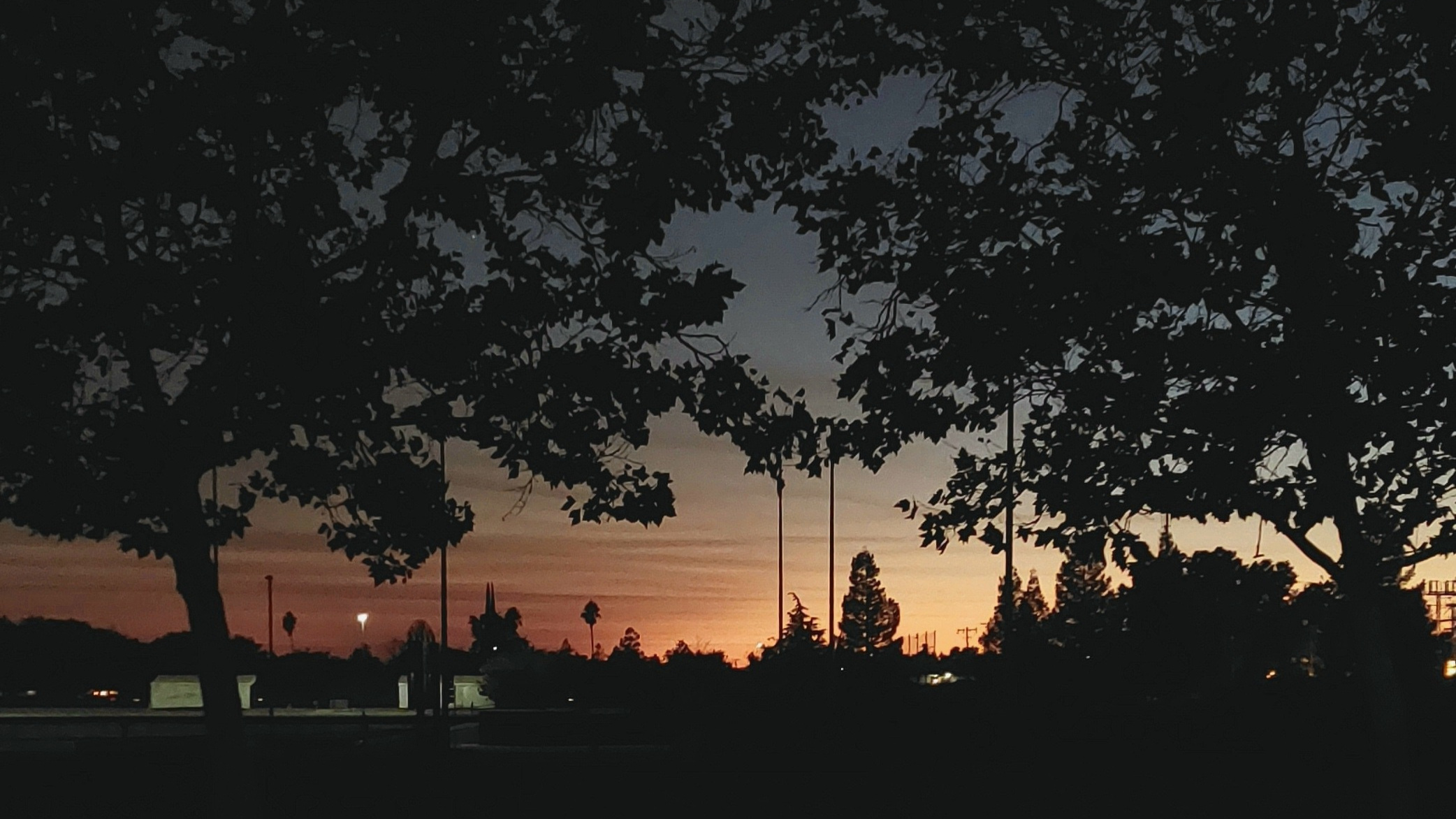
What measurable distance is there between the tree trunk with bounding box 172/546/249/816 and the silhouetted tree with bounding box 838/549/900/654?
134m

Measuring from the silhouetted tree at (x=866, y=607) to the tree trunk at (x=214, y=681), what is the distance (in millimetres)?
133581

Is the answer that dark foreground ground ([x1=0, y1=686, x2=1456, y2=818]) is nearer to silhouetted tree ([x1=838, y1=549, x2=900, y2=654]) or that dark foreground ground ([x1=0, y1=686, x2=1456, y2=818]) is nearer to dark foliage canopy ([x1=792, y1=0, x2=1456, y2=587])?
dark foliage canopy ([x1=792, y1=0, x2=1456, y2=587])

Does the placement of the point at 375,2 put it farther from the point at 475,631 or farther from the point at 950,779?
the point at 475,631

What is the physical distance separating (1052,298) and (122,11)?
27.2 ft

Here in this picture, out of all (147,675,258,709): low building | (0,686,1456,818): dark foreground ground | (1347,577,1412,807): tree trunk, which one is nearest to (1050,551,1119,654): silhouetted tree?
(147,675,258,709): low building

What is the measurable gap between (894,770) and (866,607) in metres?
127

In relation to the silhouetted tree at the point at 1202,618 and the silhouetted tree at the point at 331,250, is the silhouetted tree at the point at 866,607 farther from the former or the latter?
the silhouetted tree at the point at 331,250

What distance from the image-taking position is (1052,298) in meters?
14.4

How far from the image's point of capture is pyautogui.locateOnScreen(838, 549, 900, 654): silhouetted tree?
5787 inches

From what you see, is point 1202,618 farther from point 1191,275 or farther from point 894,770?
point 1191,275

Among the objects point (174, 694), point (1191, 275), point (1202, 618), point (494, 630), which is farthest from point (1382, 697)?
point (494, 630)

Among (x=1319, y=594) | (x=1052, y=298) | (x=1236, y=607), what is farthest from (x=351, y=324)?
(x=1236, y=607)

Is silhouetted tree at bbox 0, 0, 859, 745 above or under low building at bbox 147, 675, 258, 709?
above

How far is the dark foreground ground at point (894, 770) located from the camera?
19719 mm
